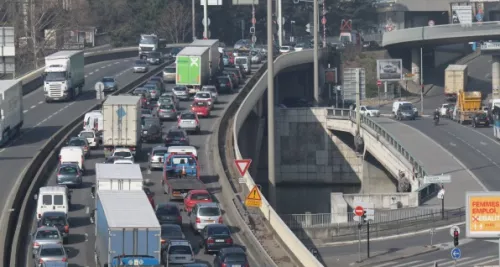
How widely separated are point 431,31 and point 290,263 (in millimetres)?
→ 99044

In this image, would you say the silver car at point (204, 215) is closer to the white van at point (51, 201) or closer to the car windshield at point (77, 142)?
the white van at point (51, 201)

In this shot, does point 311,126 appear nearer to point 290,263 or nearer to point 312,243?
point 312,243

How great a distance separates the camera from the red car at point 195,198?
181ft

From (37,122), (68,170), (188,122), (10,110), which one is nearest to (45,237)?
(68,170)

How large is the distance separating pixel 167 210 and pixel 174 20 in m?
110

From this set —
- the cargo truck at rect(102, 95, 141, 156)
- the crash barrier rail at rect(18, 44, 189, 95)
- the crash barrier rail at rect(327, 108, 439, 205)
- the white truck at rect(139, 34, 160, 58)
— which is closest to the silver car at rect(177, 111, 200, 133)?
the cargo truck at rect(102, 95, 141, 156)

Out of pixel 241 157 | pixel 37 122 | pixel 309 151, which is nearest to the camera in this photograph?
pixel 241 157

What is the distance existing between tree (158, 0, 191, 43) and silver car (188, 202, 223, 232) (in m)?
109

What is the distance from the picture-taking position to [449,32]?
5566 inches

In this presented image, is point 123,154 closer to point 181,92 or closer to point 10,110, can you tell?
point 10,110

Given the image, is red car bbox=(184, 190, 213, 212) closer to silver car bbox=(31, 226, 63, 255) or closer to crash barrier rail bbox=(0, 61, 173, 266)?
crash barrier rail bbox=(0, 61, 173, 266)

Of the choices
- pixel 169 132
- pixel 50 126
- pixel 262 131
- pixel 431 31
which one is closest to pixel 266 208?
pixel 169 132

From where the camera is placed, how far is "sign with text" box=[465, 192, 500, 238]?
40062 mm

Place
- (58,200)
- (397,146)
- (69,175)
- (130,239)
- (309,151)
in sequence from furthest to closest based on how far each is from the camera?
1. (309,151)
2. (397,146)
3. (69,175)
4. (58,200)
5. (130,239)
